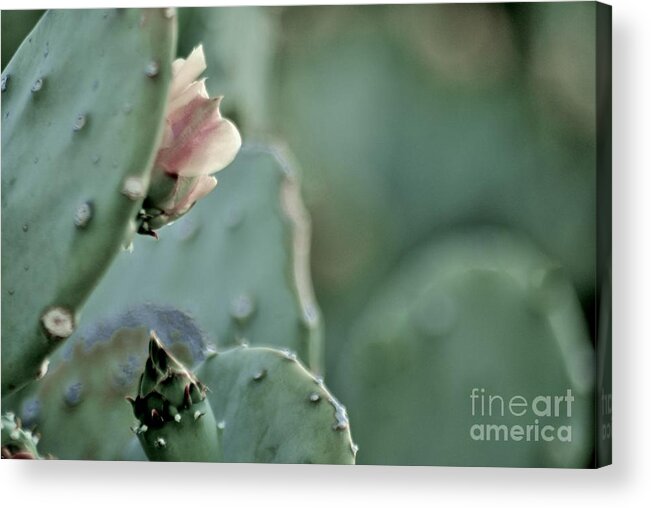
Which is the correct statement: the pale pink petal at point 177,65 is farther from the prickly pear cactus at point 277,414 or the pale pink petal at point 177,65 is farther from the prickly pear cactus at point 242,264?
the prickly pear cactus at point 277,414

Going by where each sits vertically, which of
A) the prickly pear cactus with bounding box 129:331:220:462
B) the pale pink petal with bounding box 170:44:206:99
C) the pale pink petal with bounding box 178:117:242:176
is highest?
the pale pink petal with bounding box 170:44:206:99

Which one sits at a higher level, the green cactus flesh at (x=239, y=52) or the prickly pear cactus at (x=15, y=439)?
the green cactus flesh at (x=239, y=52)

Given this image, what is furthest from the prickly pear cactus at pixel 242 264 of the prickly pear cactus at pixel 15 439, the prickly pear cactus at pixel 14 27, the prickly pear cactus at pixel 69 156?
the prickly pear cactus at pixel 14 27

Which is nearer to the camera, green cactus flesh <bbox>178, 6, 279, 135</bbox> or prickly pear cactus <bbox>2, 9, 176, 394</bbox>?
prickly pear cactus <bbox>2, 9, 176, 394</bbox>

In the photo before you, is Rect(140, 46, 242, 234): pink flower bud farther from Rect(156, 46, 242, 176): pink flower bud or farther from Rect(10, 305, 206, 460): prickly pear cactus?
Rect(10, 305, 206, 460): prickly pear cactus

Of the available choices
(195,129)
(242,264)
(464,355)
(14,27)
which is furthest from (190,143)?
(464,355)

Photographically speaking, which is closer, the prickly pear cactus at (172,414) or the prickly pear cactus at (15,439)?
the prickly pear cactus at (172,414)

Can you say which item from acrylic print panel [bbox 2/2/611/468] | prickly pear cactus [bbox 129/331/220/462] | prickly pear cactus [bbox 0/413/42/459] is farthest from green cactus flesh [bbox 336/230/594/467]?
prickly pear cactus [bbox 0/413/42/459]
